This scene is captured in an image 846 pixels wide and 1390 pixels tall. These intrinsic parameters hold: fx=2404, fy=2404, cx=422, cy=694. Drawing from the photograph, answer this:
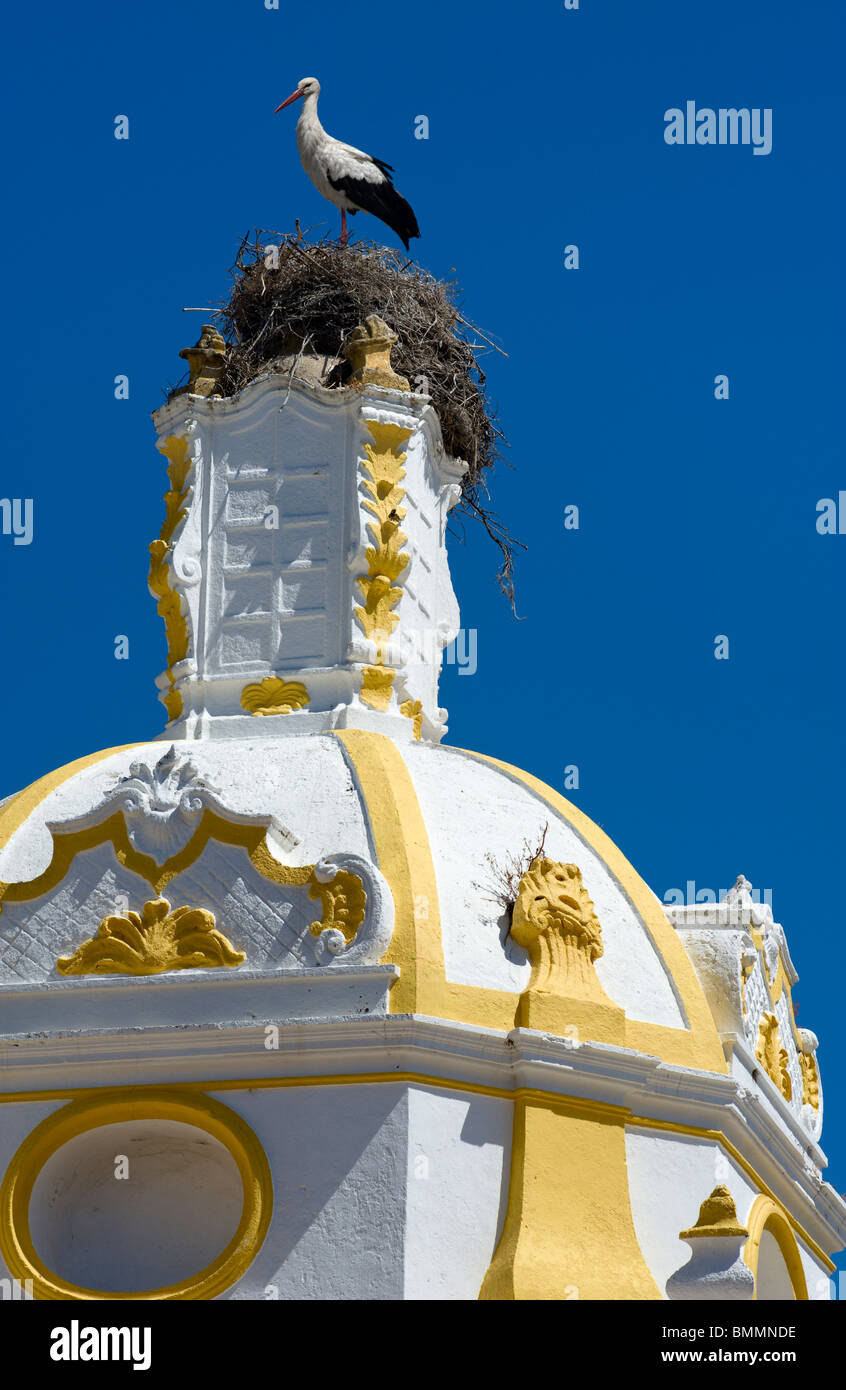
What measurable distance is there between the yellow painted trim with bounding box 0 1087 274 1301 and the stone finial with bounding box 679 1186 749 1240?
225 centimetres

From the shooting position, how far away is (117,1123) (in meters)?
12.9

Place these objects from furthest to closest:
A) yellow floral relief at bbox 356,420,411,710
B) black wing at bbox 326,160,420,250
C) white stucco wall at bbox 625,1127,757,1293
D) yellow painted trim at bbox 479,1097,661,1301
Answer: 1. black wing at bbox 326,160,420,250
2. yellow floral relief at bbox 356,420,411,710
3. white stucco wall at bbox 625,1127,757,1293
4. yellow painted trim at bbox 479,1097,661,1301

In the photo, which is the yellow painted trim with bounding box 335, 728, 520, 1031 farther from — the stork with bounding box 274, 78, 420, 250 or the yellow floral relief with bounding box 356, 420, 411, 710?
the stork with bounding box 274, 78, 420, 250

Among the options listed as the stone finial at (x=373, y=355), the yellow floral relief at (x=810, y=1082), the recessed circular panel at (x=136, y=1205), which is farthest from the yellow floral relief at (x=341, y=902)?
the yellow floral relief at (x=810, y=1082)

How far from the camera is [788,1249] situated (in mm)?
14500

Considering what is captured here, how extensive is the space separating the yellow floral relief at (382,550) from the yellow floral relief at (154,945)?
244cm

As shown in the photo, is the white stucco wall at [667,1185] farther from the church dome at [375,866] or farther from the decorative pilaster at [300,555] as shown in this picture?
the decorative pilaster at [300,555]

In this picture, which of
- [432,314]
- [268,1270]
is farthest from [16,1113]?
[432,314]

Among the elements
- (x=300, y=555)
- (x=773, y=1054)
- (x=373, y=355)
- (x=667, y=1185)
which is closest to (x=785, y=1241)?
(x=773, y=1054)

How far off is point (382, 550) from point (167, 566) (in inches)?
58.2

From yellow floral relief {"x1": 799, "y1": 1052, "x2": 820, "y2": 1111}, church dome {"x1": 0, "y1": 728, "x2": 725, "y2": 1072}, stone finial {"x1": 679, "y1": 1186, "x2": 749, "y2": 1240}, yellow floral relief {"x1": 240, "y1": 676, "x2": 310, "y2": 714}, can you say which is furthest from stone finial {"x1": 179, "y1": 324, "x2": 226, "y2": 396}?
stone finial {"x1": 679, "y1": 1186, "x2": 749, "y2": 1240}

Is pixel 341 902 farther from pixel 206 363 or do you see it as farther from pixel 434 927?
pixel 206 363

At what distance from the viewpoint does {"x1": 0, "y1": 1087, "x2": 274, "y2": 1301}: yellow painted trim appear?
12.4 metres

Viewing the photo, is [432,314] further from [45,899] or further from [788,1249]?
[788,1249]
